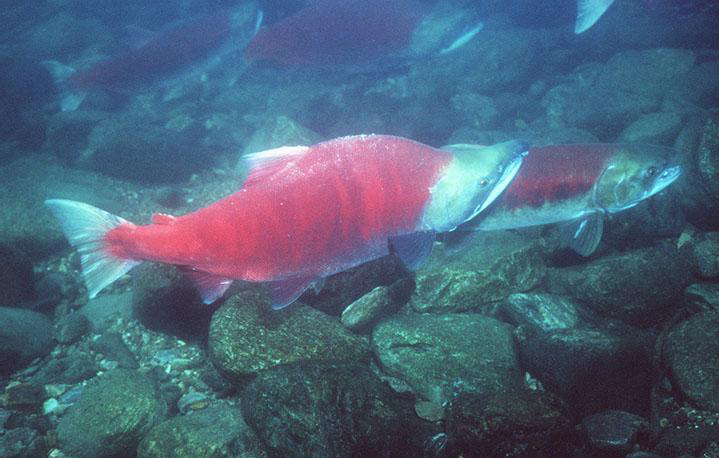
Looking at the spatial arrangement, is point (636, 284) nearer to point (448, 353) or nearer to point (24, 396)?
point (448, 353)

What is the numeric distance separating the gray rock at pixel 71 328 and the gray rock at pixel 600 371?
16.9 ft

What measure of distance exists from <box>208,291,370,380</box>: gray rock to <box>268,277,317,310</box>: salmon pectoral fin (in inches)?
43.6

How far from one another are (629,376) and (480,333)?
4.03 feet

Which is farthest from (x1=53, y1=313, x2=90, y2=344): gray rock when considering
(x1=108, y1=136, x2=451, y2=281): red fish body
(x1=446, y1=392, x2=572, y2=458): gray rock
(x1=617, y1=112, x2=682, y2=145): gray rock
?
(x1=617, y1=112, x2=682, y2=145): gray rock

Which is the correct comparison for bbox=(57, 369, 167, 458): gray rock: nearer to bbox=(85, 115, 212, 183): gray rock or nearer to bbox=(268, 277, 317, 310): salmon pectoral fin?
bbox=(268, 277, 317, 310): salmon pectoral fin

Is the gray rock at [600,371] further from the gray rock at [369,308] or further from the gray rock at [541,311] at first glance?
the gray rock at [369,308]

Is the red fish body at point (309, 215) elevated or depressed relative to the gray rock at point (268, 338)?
elevated

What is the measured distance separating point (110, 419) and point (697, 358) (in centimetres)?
504

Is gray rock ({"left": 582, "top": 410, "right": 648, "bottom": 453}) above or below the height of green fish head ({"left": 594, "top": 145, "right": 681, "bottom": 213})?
below

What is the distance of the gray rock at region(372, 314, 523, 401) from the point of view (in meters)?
3.36

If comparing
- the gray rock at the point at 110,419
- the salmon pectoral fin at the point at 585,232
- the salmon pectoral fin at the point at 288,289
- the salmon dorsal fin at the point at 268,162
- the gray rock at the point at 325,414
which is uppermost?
the salmon dorsal fin at the point at 268,162

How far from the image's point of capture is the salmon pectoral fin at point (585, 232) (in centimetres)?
373

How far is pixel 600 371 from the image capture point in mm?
3016

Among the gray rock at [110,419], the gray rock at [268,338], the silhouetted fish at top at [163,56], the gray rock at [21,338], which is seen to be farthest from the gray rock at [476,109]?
the gray rock at [21,338]
